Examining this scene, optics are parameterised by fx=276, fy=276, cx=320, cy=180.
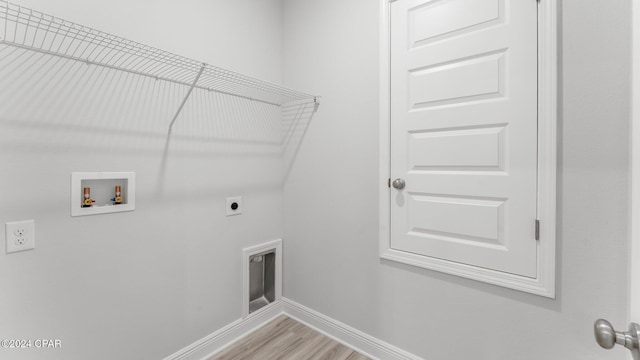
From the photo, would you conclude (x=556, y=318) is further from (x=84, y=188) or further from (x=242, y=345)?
(x=84, y=188)

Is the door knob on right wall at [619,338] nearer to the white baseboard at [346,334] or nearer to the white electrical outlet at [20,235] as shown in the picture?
the white baseboard at [346,334]

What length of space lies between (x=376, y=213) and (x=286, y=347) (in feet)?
3.40

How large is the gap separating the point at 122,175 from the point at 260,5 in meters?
1.45

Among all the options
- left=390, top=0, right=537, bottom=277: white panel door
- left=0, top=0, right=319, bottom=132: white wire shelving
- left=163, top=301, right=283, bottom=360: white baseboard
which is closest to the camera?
left=0, top=0, right=319, bottom=132: white wire shelving

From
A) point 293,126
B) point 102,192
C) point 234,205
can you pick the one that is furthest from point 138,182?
point 293,126

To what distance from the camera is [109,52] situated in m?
1.28

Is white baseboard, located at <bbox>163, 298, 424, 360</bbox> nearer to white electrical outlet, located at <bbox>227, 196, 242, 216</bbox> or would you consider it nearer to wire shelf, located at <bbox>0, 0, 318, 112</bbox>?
white electrical outlet, located at <bbox>227, 196, 242, 216</bbox>

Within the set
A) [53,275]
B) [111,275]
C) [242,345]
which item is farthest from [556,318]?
[53,275]

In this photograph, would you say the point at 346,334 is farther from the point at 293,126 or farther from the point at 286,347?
the point at 293,126

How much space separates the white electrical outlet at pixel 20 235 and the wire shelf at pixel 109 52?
0.65 m

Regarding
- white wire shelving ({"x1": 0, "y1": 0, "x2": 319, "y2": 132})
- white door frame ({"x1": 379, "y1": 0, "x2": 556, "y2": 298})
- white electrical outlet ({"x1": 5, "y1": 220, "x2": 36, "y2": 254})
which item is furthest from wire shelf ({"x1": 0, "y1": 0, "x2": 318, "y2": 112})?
white door frame ({"x1": 379, "y1": 0, "x2": 556, "y2": 298})

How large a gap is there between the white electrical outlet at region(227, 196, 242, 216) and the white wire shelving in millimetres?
576

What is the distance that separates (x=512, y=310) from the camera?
49.2 inches

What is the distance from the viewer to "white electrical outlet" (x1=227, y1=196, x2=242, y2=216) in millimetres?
1786
